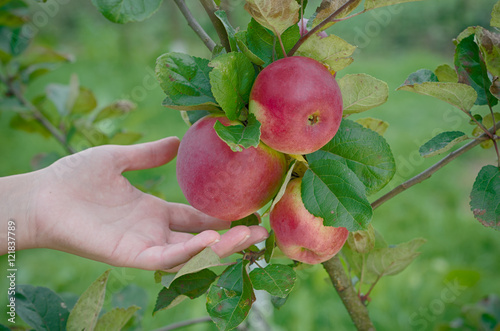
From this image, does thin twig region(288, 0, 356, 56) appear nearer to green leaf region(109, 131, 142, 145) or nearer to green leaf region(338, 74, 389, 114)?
green leaf region(338, 74, 389, 114)

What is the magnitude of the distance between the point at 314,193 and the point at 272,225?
0.39 ft

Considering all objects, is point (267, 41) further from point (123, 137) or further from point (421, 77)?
point (123, 137)

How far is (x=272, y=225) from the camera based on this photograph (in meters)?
0.69

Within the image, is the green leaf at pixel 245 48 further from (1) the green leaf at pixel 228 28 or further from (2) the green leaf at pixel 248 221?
(2) the green leaf at pixel 248 221

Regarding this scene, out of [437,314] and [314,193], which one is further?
[437,314]

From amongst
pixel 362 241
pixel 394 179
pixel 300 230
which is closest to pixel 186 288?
pixel 300 230

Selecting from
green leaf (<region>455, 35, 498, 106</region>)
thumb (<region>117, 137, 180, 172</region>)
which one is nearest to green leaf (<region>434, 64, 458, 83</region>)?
green leaf (<region>455, 35, 498, 106</region>)

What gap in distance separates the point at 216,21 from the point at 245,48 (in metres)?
0.07

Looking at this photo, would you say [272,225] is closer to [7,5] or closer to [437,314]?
[7,5]

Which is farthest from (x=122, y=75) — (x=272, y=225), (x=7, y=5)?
(x=272, y=225)

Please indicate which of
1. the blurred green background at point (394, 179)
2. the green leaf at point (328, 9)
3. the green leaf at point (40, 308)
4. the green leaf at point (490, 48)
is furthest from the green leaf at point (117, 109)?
the green leaf at point (490, 48)

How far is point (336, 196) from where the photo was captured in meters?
0.59

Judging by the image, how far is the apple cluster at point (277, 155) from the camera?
55cm

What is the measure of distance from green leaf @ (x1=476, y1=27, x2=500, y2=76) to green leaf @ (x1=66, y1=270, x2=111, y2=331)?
0.64m
